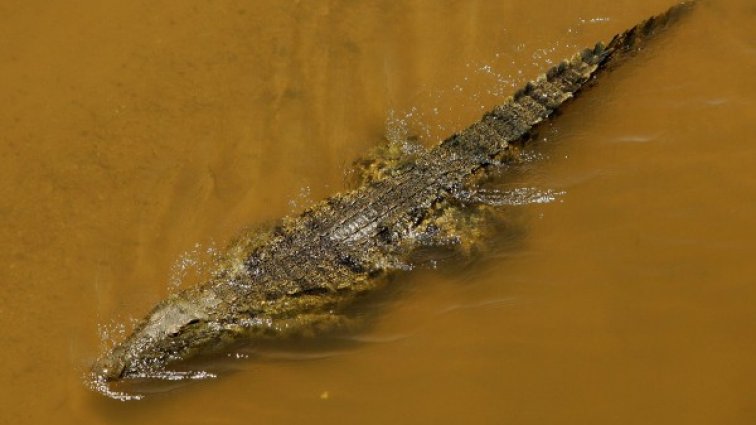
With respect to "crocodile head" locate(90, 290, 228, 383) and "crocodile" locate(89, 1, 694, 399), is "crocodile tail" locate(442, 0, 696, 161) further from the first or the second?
"crocodile head" locate(90, 290, 228, 383)

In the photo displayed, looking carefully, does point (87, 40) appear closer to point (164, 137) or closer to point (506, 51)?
point (164, 137)

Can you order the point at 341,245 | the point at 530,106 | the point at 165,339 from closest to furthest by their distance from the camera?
the point at 165,339
the point at 341,245
the point at 530,106

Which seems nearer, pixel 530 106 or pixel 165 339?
pixel 165 339

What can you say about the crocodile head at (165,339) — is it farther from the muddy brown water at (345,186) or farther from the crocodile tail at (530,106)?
the crocodile tail at (530,106)

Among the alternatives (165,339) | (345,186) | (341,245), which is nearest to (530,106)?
(345,186)

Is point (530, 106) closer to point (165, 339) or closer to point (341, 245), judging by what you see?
point (341, 245)

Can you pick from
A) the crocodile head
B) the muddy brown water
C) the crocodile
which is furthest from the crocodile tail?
the crocodile head

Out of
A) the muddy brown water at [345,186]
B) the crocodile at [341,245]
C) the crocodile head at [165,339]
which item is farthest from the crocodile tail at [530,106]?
the crocodile head at [165,339]

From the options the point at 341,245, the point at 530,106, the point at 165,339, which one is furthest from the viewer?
the point at 530,106

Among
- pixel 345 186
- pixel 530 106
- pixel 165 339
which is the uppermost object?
pixel 530 106
